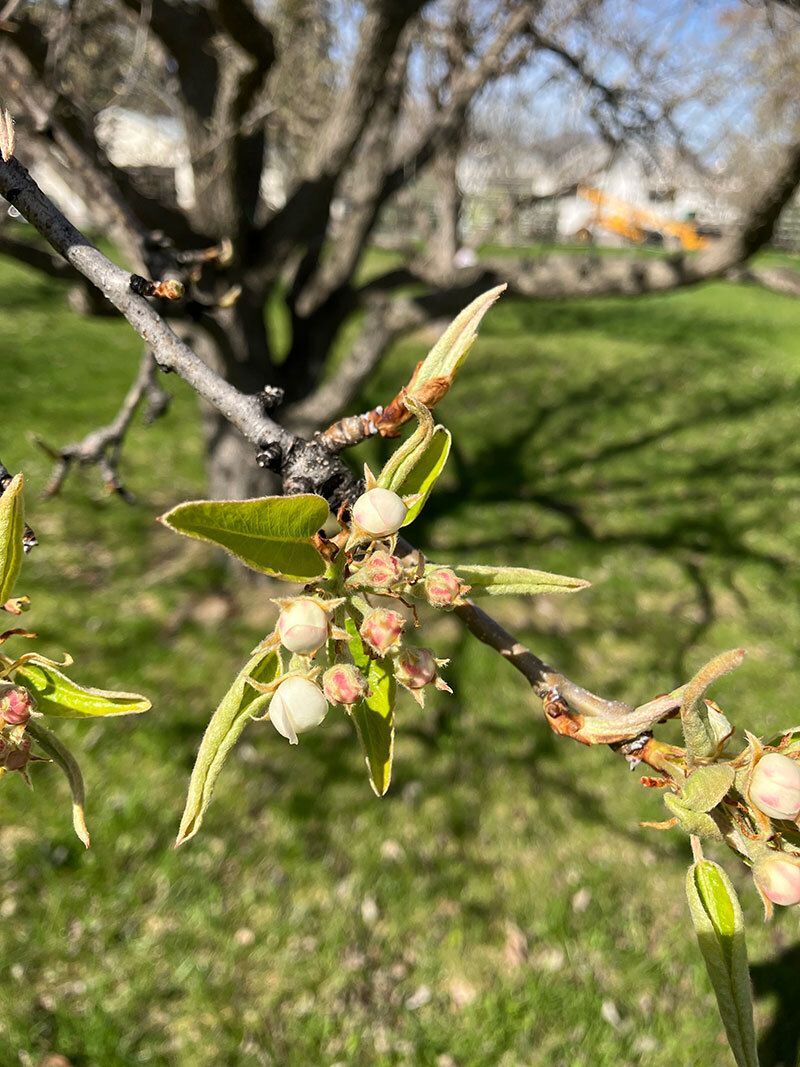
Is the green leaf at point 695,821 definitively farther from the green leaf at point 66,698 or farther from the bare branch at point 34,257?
the bare branch at point 34,257

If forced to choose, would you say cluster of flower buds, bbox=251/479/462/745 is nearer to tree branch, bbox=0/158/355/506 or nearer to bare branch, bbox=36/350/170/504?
tree branch, bbox=0/158/355/506

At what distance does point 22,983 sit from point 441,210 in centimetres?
719

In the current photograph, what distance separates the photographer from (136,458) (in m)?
7.53

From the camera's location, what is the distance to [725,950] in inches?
34.5

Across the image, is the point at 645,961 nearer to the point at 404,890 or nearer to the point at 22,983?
the point at 404,890

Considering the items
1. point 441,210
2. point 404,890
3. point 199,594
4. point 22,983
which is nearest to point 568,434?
point 441,210

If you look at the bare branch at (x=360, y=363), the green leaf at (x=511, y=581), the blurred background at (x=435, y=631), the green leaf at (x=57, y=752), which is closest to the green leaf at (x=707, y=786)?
the green leaf at (x=511, y=581)

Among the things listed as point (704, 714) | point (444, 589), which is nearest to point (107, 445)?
point (444, 589)

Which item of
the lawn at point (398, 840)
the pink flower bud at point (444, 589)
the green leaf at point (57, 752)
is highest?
the pink flower bud at point (444, 589)

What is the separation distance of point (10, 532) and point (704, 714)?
2.64 feet

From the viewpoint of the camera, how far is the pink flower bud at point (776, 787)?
831 mm

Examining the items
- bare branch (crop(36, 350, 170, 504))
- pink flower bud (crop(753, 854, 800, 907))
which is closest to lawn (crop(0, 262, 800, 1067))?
bare branch (crop(36, 350, 170, 504))

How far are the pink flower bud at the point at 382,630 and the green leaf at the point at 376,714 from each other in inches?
A: 1.9

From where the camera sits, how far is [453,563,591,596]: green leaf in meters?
0.95
